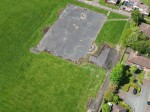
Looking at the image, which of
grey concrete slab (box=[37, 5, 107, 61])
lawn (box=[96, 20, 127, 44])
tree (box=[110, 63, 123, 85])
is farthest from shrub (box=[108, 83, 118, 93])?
lawn (box=[96, 20, 127, 44])

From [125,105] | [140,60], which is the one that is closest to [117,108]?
[125,105]

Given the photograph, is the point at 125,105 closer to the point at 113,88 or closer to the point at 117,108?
the point at 117,108

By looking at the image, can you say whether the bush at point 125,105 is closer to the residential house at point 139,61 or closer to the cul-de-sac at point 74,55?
the cul-de-sac at point 74,55

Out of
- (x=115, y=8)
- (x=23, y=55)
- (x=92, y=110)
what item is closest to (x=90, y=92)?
(x=92, y=110)

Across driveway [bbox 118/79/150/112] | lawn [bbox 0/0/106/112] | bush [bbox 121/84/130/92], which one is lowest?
lawn [bbox 0/0/106/112]

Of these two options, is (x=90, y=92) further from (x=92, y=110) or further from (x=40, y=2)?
(x=40, y=2)

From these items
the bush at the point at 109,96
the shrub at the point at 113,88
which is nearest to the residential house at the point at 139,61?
the shrub at the point at 113,88

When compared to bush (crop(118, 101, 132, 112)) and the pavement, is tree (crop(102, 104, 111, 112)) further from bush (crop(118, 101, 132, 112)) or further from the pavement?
the pavement

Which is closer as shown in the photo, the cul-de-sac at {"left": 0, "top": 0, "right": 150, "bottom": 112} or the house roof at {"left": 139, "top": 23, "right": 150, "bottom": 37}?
the cul-de-sac at {"left": 0, "top": 0, "right": 150, "bottom": 112}
